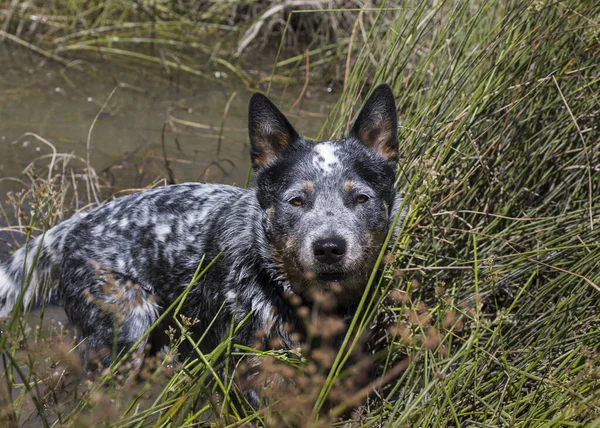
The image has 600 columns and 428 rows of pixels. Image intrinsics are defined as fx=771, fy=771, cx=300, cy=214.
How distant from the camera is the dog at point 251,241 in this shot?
3521 millimetres

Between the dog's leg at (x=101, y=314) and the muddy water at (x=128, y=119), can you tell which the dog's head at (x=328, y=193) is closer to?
the dog's leg at (x=101, y=314)

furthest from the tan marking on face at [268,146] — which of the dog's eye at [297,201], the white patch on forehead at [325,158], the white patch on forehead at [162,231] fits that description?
the white patch on forehead at [162,231]

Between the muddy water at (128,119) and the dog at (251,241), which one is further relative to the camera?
the muddy water at (128,119)

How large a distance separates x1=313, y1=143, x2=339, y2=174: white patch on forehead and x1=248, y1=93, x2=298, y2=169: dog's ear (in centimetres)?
15

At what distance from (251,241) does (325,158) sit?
0.56 m

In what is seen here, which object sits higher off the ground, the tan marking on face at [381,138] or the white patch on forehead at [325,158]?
the tan marking on face at [381,138]

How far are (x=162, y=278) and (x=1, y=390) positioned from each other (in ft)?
6.70

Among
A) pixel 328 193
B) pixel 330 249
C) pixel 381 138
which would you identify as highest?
pixel 381 138

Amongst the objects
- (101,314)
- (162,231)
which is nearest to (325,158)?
(162,231)

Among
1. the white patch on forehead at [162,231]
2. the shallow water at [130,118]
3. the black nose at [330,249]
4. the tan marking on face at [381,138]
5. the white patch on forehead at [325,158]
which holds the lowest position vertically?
the shallow water at [130,118]

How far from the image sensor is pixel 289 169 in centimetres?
374

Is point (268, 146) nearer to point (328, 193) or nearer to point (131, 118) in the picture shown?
point (328, 193)

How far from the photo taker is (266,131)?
12.4 feet

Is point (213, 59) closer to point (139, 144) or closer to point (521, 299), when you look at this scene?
point (139, 144)
